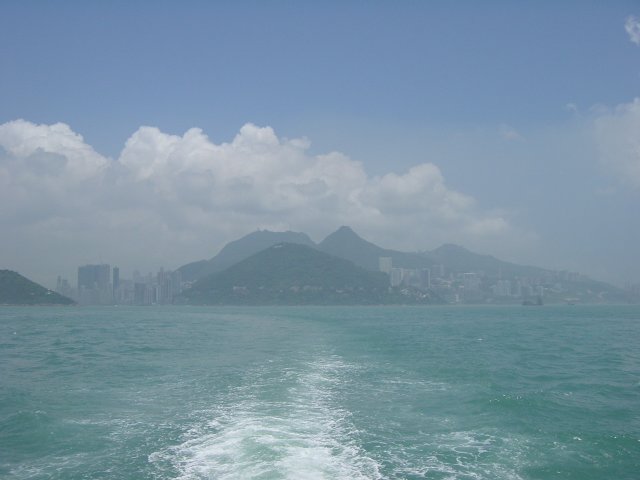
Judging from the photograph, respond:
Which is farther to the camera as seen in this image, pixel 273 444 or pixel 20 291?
pixel 20 291

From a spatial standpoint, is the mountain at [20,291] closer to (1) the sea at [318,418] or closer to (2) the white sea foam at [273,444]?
(1) the sea at [318,418]

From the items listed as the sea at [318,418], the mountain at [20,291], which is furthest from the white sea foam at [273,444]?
the mountain at [20,291]

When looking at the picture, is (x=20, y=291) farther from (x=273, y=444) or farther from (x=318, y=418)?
(x=273, y=444)

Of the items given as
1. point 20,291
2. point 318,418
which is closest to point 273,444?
point 318,418

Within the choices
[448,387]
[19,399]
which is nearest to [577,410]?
[448,387]

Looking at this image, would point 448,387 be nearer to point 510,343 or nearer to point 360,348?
point 360,348

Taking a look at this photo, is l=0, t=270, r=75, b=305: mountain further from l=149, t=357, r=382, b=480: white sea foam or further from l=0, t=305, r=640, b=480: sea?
l=149, t=357, r=382, b=480: white sea foam
